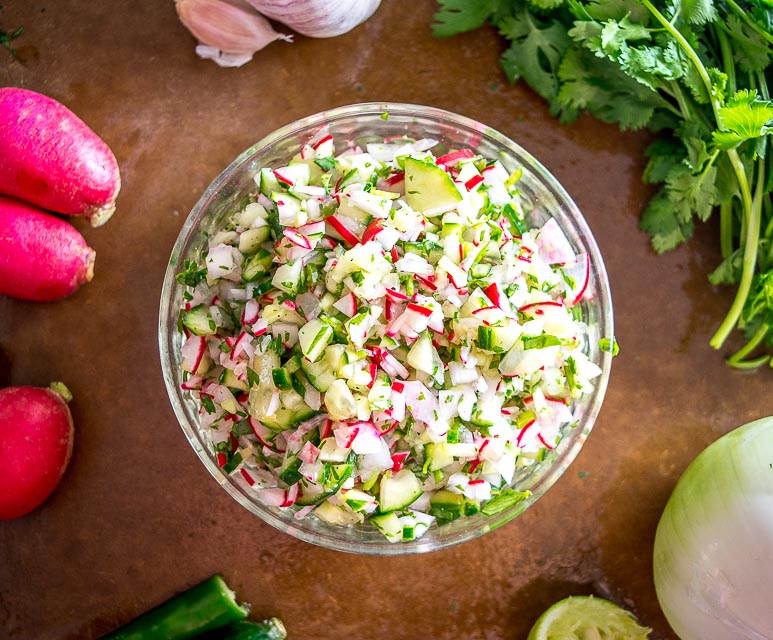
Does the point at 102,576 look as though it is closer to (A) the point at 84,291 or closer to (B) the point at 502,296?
(A) the point at 84,291

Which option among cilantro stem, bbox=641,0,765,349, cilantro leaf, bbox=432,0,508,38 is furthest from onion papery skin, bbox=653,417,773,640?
cilantro leaf, bbox=432,0,508,38

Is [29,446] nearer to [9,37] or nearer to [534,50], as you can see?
[9,37]

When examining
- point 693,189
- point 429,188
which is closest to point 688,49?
point 693,189

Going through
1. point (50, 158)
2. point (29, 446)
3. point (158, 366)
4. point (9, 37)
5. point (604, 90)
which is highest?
point (604, 90)

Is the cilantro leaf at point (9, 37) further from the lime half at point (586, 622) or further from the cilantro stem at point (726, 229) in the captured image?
the lime half at point (586, 622)

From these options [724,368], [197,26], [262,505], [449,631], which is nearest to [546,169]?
[724,368]
